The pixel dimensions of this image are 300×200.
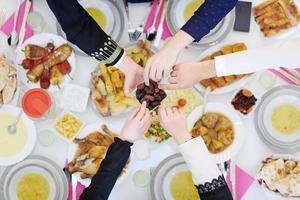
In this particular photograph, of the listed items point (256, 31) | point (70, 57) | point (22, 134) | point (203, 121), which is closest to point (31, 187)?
point (22, 134)

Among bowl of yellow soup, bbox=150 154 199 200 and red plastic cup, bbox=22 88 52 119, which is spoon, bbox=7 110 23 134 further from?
bowl of yellow soup, bbox=150 154 199 200

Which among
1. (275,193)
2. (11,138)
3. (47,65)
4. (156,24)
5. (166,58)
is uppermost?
(156,24)

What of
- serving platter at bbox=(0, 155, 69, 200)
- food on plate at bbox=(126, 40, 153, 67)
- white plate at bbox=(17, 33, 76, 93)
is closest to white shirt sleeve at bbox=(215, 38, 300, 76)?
food on plate at bbox=(126, 40, 153, 67)

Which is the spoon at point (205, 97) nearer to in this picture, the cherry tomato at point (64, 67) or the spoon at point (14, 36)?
the cherry tomato at point (64, 67)

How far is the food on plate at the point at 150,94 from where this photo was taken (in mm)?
1479

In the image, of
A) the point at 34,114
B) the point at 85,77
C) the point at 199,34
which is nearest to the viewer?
the point at 199,34

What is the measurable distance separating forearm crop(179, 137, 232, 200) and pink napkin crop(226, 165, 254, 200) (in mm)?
209

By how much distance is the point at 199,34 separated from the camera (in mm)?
1435

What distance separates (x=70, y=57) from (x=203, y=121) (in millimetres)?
525

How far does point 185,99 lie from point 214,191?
38 centimetres

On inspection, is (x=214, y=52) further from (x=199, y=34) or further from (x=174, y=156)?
(x=174, y=156)

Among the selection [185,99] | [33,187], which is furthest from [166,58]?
[33,187]

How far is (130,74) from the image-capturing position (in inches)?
60.9

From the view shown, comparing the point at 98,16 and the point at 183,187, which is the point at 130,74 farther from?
the point at 183,187
